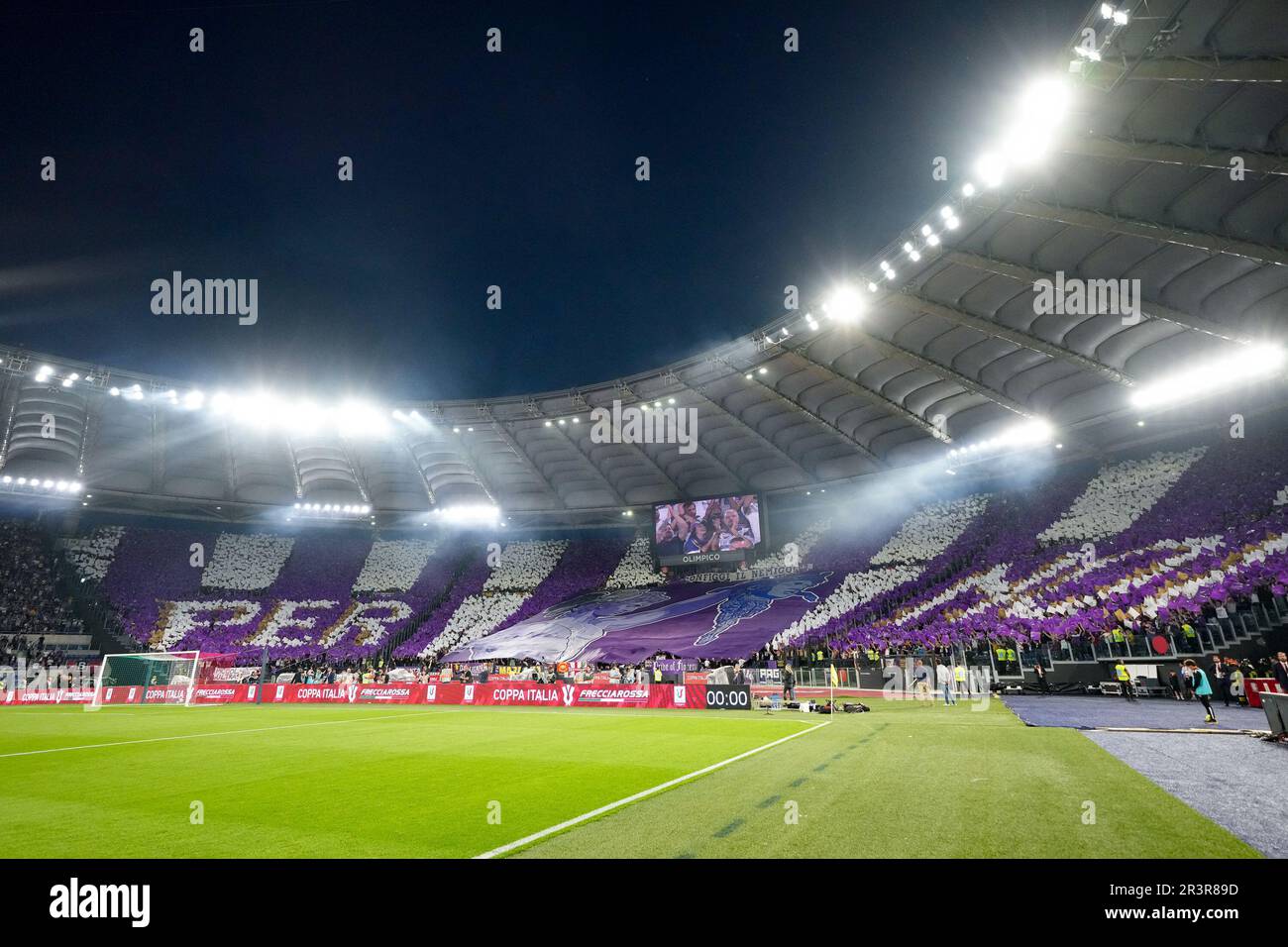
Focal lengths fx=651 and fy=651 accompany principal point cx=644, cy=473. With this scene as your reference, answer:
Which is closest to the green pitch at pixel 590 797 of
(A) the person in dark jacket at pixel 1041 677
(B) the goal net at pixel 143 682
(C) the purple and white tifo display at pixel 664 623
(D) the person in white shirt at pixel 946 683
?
(D) the person in white shirt at pixel 946 683

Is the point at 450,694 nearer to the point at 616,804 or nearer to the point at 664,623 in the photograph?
the point at 664,623

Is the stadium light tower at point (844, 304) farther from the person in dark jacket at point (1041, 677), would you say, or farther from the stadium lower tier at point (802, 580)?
the person in dark jacket at point (1041, 677)

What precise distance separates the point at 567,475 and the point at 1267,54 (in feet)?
135

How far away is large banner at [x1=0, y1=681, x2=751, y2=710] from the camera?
25.0 metres

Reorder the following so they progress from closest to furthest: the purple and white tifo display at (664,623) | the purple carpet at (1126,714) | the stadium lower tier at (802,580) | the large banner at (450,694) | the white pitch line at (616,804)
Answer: the white pitch line at (616,804) < the purple carpet at (1126,714) < the large banner at (450,694) < the stadium lower tier at (802,580) < the purple and white tifo display at (664,623)

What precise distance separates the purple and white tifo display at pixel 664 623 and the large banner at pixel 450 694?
9690 millimetres

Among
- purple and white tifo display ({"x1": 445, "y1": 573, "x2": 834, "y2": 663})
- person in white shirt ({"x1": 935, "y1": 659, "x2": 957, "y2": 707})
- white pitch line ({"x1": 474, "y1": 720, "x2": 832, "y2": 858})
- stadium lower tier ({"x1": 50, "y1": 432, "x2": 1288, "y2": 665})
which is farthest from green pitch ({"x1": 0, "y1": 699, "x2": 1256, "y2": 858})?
purple and white tifo display ({"x1": 445, "y1": 573, "x2": 834, "y2": 663})

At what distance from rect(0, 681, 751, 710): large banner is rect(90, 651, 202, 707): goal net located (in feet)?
0.15

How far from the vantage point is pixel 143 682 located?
31938 millimetres

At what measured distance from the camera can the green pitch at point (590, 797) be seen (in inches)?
208

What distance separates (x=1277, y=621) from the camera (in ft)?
71.8
